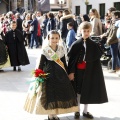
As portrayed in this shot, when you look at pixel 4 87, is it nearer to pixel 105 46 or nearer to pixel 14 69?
pixel 14 69

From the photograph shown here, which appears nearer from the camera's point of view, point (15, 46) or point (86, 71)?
point (86, 71)

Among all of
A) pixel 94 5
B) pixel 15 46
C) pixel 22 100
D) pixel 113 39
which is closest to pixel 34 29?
pixel 15 46

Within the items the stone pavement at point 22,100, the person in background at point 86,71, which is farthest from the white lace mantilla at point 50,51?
the stone pavement at point 22,100

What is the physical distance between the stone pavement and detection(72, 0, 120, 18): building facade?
35066 mm

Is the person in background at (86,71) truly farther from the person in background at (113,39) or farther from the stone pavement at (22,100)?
the person in background at (113,39)

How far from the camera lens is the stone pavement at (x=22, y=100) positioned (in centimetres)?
570

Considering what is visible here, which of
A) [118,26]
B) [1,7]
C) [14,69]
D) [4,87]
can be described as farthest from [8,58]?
[1,7]

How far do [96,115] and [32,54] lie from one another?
8578 mm

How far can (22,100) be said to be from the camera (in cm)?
671

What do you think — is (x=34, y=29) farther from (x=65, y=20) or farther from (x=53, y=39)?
(x=53, y=39)

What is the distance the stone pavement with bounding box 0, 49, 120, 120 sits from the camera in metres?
5.70

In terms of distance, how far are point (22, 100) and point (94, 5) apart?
138 ft

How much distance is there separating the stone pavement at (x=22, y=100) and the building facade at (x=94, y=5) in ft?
115

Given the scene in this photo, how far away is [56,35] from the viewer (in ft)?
17.2
